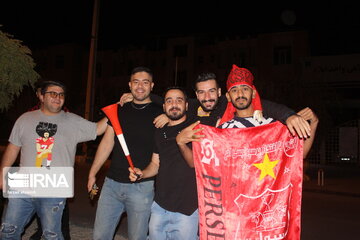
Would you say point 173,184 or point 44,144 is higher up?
point 44,144

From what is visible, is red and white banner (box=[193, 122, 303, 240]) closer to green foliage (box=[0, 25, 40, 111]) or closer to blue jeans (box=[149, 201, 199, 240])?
blue jeans (box=[149, 201, 199, 240])

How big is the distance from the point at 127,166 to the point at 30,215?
3.89 feet

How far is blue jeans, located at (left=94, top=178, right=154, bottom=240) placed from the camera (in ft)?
12.5

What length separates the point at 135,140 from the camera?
3.97m

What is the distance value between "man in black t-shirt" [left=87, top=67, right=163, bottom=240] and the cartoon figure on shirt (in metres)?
0.53

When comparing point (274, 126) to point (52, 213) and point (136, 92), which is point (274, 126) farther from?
point (52, 213)

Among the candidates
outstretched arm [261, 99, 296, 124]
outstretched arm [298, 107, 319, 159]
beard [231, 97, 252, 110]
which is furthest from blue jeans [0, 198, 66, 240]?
outstretched arm [298, 107, 319, 159]

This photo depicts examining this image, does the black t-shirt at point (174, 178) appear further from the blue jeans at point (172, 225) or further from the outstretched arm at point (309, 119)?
the outstretched arm at point (309, 119)

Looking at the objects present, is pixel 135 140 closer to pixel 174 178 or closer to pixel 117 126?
pixel 117 126

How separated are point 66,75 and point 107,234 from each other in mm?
38164

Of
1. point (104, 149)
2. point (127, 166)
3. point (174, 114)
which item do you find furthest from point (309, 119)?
point (104, 149)

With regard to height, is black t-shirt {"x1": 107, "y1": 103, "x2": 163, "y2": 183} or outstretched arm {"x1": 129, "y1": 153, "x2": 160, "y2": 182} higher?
black t-shirt {"x1": 107, "y1": 103, "x2": 163, "y2": 183}

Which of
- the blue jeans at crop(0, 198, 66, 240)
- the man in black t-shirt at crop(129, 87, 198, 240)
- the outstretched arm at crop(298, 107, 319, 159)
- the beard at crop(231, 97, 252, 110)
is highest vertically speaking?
the beard at crop(231, 97, 252, 110)

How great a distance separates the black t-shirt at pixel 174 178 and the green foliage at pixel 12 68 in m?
2.96
